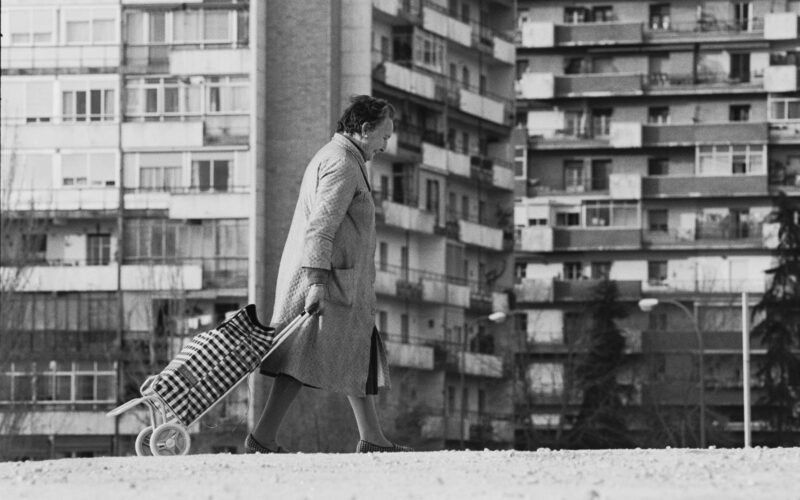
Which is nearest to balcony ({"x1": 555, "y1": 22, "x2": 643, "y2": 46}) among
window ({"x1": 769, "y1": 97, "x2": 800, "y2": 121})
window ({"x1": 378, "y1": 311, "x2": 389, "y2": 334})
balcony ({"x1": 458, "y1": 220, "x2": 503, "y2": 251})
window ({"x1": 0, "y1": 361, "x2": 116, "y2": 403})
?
window ({"x1": 769, "y1": 97, "x2": 800, "y2": 121})

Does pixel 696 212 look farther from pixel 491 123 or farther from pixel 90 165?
pixel 90 165

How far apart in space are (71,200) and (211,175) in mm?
4479

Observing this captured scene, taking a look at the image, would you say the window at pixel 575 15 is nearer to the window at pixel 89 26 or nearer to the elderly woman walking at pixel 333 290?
the window at pixel 89 26

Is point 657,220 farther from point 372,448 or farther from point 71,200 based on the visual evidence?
point 372,448

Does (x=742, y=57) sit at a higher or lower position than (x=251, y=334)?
higher

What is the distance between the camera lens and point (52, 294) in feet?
263

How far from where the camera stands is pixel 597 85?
107 metres

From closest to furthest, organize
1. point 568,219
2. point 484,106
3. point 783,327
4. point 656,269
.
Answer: point 484,106, point 783,327, point 656,269, point 568,219

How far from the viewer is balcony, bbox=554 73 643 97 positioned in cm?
10644

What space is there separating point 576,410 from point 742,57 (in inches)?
683

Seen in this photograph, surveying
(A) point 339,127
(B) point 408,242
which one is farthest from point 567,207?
(A) point 339,127

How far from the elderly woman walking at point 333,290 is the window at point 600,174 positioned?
91473mm

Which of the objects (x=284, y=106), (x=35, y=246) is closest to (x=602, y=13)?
(x=284, y=106)

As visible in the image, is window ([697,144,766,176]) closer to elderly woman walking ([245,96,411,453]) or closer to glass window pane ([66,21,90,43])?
glass window pane ([66,21,90,43])
